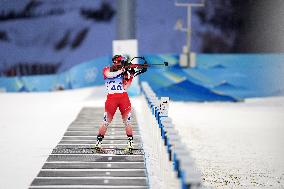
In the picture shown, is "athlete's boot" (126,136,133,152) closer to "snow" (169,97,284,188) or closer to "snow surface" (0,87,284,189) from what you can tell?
"snow surface" (0,87,284,189)

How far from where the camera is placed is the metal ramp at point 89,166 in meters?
5.13

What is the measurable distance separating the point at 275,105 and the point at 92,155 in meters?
9.76

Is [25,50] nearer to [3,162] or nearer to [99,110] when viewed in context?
[99,110]

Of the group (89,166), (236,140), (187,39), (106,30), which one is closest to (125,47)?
(106,30)

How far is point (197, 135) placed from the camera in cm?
955

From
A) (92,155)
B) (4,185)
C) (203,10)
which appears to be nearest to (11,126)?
(92,155)

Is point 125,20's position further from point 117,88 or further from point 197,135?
point 117,88

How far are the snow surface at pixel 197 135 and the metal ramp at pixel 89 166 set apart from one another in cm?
20

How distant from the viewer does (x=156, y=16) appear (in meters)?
15.7

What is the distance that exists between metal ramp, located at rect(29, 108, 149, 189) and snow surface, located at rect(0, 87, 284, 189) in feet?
0.66

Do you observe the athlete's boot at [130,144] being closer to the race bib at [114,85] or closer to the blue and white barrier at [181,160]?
the race bib at [114,85]

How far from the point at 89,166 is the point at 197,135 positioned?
4.21 m

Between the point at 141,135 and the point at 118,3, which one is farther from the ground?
the point at 118,3

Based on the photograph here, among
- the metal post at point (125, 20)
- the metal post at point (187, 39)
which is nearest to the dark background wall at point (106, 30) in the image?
the metal post at point (187, 39)
